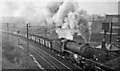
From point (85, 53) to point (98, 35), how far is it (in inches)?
908

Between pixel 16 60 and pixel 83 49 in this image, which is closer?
pixel 83 49

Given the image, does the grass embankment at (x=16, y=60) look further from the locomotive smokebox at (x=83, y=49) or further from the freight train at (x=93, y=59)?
the freight train at (x=93, y=59)

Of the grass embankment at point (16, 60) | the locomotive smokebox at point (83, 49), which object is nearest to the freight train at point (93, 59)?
the locomotive smokebox at point (83, 49)

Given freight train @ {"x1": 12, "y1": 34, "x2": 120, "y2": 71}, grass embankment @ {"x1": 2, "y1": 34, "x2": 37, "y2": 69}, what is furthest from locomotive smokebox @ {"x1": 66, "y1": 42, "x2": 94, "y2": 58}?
grass embankment @ {"x1": 2, "y1": 34, "x2": 37, "y2": 69}

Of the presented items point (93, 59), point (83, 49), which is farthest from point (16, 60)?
point (93, 59)

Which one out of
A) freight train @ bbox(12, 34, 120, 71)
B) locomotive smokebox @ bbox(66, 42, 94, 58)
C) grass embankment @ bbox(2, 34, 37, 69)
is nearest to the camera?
freight train @ bbox(12, 34, 120, 71)

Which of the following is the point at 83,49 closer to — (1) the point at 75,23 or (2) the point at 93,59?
(2) the point at 93,59

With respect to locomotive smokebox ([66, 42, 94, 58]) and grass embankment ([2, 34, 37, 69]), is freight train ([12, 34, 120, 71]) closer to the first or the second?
locomotive smokebox ([66, 42, 94, 58])

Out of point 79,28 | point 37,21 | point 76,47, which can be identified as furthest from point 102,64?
point 37,21

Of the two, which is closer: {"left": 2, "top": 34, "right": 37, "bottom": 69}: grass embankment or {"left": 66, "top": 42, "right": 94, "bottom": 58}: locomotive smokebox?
{"left": 66, "top": 42, "right": 94, "bottom": 58}: locomotive smokebox

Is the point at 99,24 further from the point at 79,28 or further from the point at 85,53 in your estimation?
the point at 85,53

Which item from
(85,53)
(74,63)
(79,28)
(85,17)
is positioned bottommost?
(74,63)

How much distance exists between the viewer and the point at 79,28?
31.5m

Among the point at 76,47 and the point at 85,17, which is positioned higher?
the point at 85,17
